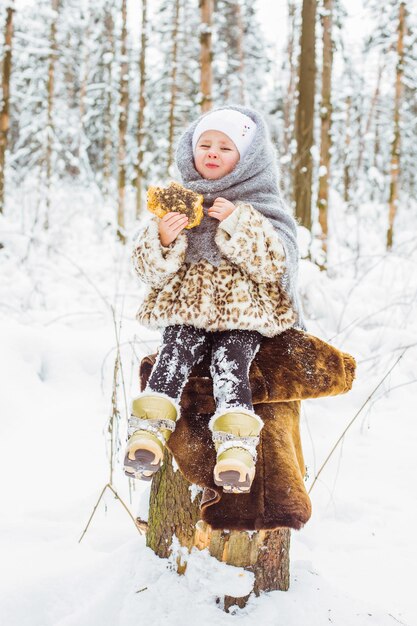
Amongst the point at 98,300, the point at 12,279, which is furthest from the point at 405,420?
the point at 12,279

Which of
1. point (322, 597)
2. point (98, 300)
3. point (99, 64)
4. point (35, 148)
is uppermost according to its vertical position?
point (99, 64)

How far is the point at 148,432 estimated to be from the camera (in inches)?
66.8

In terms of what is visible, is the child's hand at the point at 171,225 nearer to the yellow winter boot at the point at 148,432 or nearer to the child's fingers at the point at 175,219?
the child's fingers at the point at 175,219

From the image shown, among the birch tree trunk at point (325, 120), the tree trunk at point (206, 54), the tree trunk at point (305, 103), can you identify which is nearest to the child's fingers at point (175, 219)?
the tree trunk at point (305, 103)

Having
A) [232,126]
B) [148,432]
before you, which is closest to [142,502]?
[148,432]

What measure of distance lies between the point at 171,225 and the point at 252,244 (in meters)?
0.31

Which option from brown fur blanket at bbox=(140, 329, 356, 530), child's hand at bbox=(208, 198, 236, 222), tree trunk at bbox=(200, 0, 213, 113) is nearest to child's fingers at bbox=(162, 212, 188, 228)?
child's hand at bbox=(208, 198, 236, 222)

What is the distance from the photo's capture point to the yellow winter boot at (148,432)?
1.65 m

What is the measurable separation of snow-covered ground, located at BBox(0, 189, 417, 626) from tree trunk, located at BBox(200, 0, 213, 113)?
357cm

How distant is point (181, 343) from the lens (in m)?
1.91

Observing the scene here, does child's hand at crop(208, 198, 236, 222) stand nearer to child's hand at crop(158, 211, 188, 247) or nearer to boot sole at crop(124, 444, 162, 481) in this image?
child's hand at crop(158, 211, 188, 247)

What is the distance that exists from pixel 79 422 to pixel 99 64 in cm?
2017

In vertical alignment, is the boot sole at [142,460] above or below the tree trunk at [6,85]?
below

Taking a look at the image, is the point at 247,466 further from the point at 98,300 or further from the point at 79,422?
the point at 98,300
